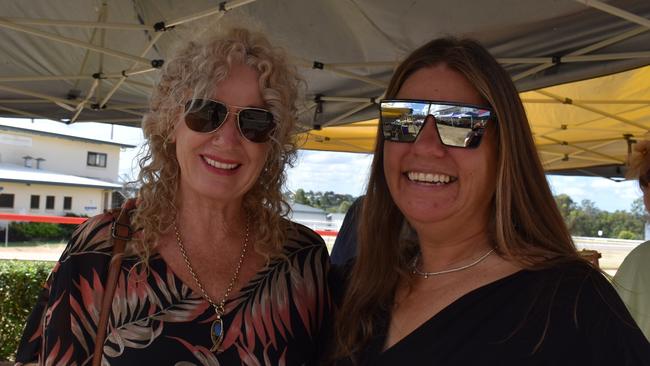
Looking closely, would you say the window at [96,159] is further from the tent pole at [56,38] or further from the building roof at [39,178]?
the tent pole at [56,38]

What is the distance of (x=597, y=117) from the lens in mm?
6324

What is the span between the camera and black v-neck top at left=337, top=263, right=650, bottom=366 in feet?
3.66

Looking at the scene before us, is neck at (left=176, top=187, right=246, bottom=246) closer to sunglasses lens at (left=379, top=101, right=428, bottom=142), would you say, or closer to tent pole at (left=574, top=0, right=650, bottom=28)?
sunglasses lens at (left=379, top=101, right=428, bottom=142)

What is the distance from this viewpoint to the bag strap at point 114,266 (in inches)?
55.6

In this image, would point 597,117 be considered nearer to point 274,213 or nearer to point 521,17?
point 521,17

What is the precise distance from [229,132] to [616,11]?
84.5 inches

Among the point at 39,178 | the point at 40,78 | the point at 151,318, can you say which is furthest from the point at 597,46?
the point at 39,178

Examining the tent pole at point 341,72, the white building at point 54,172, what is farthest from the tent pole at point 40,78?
the white building at point 54,172

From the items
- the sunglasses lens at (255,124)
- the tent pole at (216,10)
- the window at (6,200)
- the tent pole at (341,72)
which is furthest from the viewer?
the window at (6,200)

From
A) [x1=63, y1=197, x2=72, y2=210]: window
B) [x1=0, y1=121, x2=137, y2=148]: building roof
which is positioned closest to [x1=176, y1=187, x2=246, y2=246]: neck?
[x1=0, y1=121, x2=137, y2=148]: building roof

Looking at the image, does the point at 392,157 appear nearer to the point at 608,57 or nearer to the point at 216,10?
the point at 216,10

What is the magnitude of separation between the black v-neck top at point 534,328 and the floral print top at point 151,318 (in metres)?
0.36

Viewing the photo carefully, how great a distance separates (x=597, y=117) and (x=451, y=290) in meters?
5.73

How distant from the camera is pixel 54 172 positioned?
113 ft
